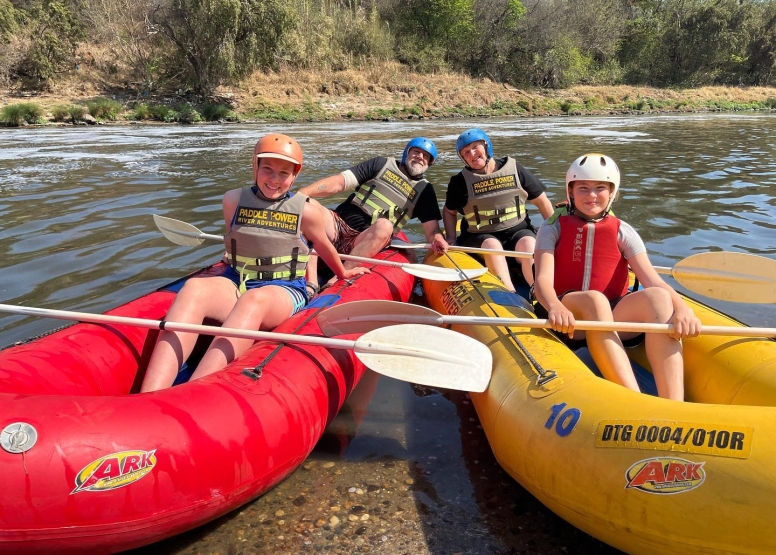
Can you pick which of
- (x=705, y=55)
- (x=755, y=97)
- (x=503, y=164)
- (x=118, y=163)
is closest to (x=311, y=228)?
(x=503, y=164)

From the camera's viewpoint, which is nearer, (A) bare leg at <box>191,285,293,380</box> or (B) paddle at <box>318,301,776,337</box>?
(A) bare leg at <box>191,285,293,380</box>

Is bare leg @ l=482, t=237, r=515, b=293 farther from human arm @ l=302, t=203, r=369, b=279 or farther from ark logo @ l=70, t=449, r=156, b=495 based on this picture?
ark logo @ l=70, t=449, r=156, b=495

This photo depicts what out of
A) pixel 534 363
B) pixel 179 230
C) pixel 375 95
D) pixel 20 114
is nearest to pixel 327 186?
pixel 179 230

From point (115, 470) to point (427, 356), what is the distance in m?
1.37

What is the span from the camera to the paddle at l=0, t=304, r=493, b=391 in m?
2.52

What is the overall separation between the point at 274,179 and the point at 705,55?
47.9 meters

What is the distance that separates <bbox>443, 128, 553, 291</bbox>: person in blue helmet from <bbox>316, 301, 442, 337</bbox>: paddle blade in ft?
5.95

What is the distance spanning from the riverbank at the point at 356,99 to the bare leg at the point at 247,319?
69.5ft

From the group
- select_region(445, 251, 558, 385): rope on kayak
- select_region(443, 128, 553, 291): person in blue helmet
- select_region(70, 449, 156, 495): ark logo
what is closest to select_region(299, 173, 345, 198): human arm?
select_region(443, 128, 553, 291): person in blue helmet

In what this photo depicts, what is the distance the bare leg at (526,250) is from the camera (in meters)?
4.32

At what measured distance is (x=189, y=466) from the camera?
190cm

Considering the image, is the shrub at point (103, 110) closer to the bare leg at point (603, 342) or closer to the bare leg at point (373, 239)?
the bare leg at point (373, 239)

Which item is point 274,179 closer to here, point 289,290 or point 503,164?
point 289,290

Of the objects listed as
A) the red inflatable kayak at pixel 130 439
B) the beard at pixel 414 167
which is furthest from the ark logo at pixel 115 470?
the beard at pixel 414 167
